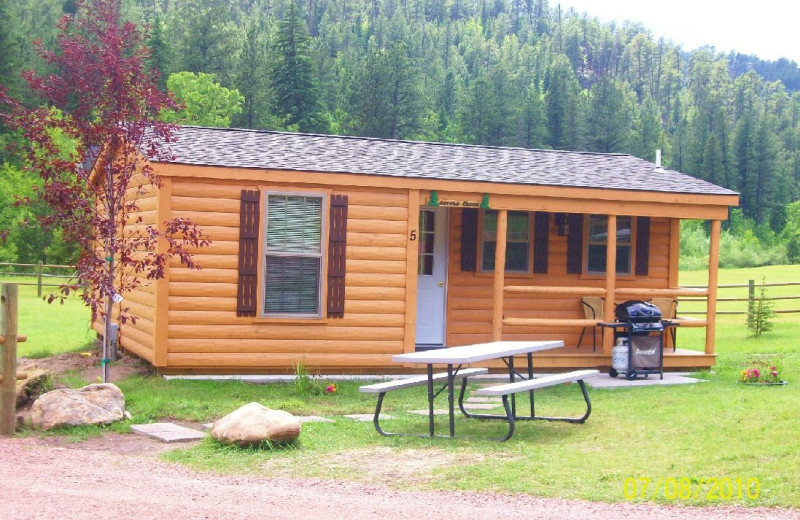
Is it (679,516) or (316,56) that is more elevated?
(316,56)

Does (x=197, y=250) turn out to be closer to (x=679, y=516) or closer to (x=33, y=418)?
(x=33, y=418)

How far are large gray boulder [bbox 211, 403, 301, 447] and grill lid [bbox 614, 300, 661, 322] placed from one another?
21.7 ft

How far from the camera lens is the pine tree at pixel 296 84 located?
5541cm

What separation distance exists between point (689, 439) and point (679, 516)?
2.43 meters

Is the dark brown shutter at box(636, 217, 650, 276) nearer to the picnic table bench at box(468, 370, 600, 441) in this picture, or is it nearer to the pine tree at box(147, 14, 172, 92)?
the picnic table bench at box(468, 370, 600, 441)

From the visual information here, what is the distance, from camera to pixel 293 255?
12039mm

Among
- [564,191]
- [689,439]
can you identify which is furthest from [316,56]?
[689,439]

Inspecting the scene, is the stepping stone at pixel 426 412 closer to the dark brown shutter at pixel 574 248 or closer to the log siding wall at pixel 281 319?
the log siding wall at pixel 281 319

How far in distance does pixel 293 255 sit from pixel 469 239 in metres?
3.08

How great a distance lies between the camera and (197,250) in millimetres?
11672

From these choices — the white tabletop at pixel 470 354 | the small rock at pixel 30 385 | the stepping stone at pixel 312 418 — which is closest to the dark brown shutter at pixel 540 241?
the white tabletop at pixel 470 354

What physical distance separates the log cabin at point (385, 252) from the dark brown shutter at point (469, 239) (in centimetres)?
2

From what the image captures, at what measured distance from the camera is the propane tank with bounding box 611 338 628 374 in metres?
13.1
